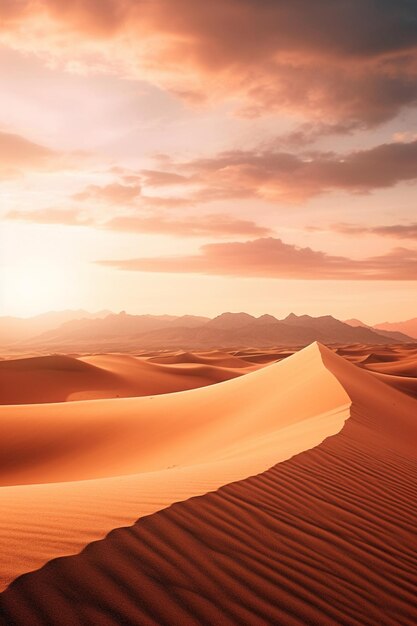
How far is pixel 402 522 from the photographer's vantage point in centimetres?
481

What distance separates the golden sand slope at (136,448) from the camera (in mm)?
3420

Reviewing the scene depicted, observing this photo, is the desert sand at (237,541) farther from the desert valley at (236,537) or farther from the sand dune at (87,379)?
the sand dune at (87,379)

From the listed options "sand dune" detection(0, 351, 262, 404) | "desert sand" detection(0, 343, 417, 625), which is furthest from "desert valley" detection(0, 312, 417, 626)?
"sand dune" detection(0, 351, 262, 404)

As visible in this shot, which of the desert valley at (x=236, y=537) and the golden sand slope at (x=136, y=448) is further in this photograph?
the golden sand slope at (x=136, y=448)

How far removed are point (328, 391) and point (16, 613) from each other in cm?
1093

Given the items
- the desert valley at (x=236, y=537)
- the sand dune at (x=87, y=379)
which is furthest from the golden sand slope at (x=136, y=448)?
the sand dune at (x=87, y=379)

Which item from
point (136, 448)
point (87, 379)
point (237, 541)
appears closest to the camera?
point (237, 541)

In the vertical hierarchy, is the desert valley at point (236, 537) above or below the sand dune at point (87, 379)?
above

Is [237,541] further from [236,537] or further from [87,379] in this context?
[87,379]

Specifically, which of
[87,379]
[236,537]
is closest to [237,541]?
[236,537]

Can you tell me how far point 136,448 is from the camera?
40.5 ft

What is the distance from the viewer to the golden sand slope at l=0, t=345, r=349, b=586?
3420mm

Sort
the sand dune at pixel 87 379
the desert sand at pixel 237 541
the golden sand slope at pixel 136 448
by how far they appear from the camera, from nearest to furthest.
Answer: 1. the desert sand at pixel 237 541
2. the golden sand slope at pixel 136 448
3. the sand dune at pixel 87 379

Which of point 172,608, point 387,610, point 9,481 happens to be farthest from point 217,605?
point 9,481
